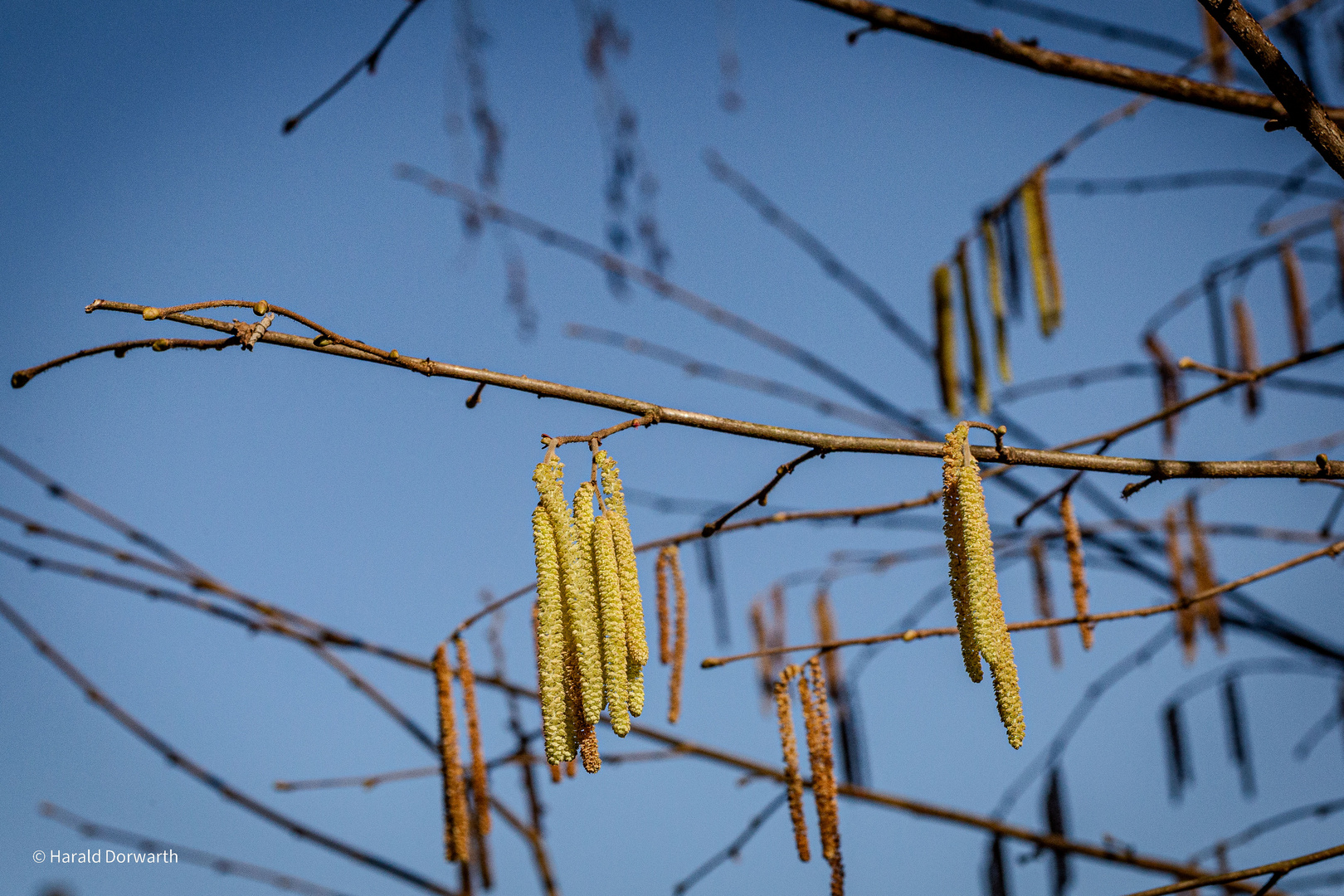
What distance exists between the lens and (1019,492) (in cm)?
290

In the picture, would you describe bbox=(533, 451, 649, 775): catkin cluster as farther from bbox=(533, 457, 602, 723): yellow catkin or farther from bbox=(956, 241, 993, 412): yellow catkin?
bbox=(956, 241, 993, 412): yellow catkin

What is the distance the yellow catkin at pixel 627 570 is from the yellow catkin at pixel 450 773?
56 cm

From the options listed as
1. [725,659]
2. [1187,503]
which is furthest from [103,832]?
[1187,503]

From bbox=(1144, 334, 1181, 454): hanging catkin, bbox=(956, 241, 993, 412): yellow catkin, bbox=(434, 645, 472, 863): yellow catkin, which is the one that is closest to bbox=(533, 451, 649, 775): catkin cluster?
bbox=(434, 645, 472, 863): yellow catkin

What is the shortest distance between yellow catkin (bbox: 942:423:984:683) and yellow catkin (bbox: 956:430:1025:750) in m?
0.01

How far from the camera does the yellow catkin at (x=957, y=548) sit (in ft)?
3.81

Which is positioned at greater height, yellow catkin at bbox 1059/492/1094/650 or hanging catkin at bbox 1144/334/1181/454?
hanging catkin at bbox 1144/334/1181/454

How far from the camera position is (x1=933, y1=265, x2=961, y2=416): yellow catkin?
7.38ft

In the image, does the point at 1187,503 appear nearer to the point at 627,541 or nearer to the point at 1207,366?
the point at 1207,366

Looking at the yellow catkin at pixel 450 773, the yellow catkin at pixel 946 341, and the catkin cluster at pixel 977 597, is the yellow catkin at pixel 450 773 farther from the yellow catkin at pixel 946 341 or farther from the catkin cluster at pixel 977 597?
the yellow catkin at pixel 946 341

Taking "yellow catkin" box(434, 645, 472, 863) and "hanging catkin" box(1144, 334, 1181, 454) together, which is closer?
"yellow catkin" box(434, 645, 472, 863)

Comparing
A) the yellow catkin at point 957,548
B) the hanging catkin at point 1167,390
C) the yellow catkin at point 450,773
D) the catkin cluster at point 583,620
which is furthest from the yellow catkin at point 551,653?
the hanging catkin at point 1167,390

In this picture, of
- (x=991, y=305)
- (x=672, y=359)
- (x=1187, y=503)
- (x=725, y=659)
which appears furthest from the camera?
(x=672, y=359)

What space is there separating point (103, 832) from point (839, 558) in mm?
1765
